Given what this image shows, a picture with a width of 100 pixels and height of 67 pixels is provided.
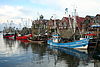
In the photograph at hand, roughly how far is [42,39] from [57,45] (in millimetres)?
22550

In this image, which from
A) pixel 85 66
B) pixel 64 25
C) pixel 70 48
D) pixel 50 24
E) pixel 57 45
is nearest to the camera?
pixel 85 66

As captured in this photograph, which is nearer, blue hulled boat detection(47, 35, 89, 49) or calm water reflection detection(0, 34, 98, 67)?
calm water reflection detection(0, 34, 98, 67)

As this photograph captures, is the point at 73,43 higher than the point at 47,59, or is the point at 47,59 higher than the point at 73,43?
the point at 73,43

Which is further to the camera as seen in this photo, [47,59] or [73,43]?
[73,43]

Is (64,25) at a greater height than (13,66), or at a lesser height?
greater

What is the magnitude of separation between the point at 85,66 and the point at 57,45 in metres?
35.7

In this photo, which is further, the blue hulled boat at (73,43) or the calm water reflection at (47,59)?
the blue hulled boat at (73,43)

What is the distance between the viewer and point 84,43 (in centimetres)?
5584

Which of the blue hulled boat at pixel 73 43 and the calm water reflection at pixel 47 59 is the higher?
the blue hulled boat at pixel 73 43

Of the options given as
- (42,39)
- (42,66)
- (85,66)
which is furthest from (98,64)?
(42,39)

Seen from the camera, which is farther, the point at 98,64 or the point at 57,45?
the point at 57,45

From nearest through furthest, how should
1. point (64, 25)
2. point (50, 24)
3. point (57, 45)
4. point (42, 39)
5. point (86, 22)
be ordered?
point (57, 45) < point (42, 39) < point (86, 22) < point (64, 25) < point (50, 24)

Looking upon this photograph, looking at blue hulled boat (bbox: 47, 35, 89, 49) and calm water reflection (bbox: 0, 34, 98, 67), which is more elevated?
blue hulled boat (bbox: 47, 35, 89, 49)

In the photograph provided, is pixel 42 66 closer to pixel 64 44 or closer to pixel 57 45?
pixel 64 44
